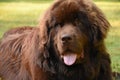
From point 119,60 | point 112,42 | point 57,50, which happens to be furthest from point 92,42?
point 112,42

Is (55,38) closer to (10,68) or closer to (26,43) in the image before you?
(26,43)

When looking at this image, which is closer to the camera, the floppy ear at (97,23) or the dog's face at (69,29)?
the dog's face at (69,29)

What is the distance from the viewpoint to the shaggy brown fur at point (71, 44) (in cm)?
644

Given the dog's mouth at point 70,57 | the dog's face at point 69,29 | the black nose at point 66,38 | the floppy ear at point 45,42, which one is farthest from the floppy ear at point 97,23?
the floppy ear at point 45,42

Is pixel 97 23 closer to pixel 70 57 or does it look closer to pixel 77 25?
pixel 77 25

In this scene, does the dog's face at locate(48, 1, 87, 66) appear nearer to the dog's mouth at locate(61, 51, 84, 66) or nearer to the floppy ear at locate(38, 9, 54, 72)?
the dog's mouth at locate(61, 51, 84, 66)

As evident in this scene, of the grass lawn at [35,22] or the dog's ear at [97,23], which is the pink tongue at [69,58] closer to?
the dog's ear at [97,23]

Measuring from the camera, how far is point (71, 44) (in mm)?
6273

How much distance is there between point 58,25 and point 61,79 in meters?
0.80

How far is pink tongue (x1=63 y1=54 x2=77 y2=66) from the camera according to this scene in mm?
6453

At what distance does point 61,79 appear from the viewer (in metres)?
6.83

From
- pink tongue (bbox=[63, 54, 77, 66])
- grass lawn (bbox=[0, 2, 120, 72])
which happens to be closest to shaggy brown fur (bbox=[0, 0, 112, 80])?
pink tongue (bbox=[63, 54, 77, 66])

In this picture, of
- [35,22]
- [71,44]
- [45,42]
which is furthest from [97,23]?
[35,22]

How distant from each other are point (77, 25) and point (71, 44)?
367mm
